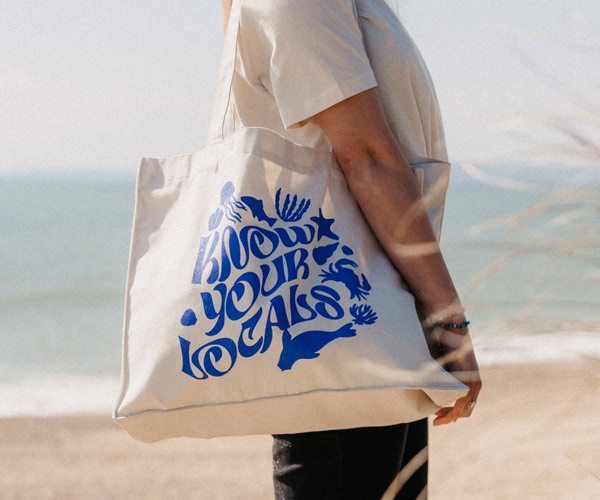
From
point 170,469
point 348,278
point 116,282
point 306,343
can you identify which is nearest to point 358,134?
point 348,278

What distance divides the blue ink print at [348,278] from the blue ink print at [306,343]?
0.05 m

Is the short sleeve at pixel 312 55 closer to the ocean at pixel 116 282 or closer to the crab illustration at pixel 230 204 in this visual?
the crab illustration at pixel 230 204

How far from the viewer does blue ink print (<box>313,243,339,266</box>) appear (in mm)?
999

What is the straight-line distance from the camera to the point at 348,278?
98 cm

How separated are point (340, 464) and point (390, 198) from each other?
44 cm

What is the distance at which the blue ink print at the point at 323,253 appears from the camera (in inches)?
39.3

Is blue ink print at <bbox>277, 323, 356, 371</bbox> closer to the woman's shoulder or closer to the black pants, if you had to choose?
the black pants

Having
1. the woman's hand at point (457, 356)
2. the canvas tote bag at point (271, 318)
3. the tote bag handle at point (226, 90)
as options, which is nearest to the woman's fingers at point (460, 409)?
the woman's hand at point (457, 356)

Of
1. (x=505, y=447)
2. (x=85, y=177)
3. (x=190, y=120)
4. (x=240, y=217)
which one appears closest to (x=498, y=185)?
(x=505, y=447)

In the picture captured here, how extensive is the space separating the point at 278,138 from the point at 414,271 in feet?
0.99

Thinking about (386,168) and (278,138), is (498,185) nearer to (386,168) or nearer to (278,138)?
(386,168)

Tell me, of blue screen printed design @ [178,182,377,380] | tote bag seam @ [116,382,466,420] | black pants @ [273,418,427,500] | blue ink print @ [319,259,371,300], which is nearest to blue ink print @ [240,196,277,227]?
blue screen printed design @ [178,182,377,380]

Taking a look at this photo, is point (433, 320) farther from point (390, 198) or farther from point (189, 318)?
point (189, 318)

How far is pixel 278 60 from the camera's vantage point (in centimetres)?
101
